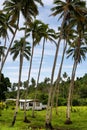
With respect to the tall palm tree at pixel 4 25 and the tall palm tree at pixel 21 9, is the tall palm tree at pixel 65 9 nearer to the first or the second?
the tall palm tree at pixel 21 9

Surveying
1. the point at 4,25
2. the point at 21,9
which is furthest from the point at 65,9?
the point at 4,25

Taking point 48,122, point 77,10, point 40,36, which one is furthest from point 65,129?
point 40,36

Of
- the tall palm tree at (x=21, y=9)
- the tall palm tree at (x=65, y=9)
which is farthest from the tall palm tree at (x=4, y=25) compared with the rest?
the tall palm tree at (x=65, y=9)

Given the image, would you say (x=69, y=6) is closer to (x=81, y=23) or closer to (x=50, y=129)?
(x=81, y=23)

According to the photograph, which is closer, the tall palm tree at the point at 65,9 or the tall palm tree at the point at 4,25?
the tall palm tree at the point at 65,9

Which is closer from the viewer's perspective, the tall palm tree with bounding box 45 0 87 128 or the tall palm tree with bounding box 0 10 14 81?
the tall palm tree with bounding box 45 0 87 128

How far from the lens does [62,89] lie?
461 ft

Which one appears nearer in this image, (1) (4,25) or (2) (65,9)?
(2) (65,9)

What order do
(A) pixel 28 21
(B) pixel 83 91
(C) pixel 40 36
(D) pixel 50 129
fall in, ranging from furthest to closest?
(B) pixel 83 91, (C) pixel 40 36, (A) pixel 28 21, (D) pixel 50 129

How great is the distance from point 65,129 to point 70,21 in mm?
16394

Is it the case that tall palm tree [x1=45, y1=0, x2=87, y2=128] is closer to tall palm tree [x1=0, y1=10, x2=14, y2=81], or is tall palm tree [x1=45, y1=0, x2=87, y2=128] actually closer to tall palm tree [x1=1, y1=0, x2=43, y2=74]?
tall palm tree [x1=1, y1=0, x2=43, y2=74]

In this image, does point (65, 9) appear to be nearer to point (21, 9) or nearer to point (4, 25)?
point (21, 9)

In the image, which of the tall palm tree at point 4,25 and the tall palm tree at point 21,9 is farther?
the tall palm tree at point 4,25

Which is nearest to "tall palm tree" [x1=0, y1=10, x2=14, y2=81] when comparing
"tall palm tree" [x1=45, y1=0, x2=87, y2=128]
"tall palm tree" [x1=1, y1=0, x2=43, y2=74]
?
"tall palm tree" [x1=1, y1=0, x2=43, y2=74]
